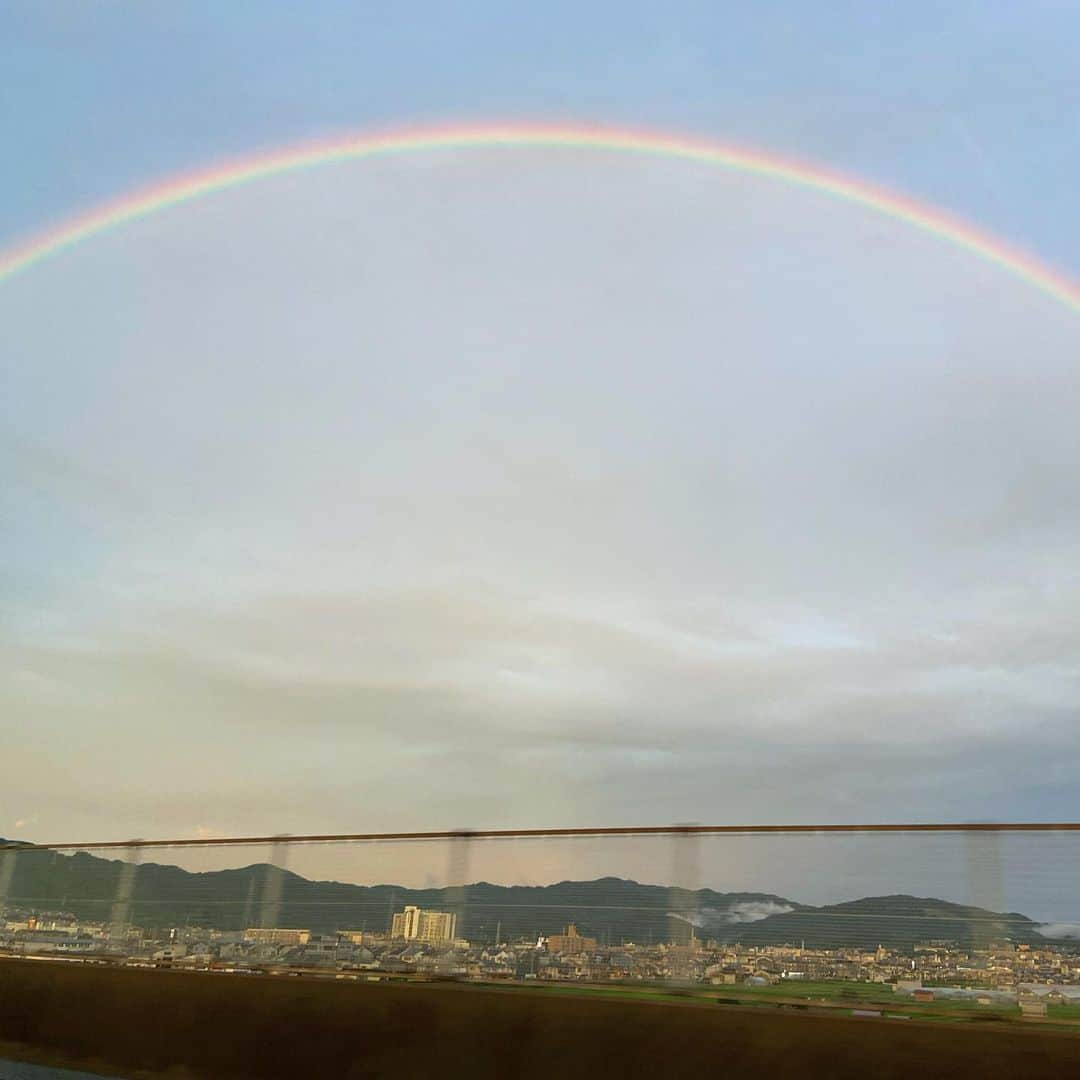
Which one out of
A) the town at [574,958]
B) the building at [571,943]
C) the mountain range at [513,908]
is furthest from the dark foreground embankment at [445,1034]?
the mountain range at [513,908]

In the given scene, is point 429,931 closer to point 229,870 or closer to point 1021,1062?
point 229,870

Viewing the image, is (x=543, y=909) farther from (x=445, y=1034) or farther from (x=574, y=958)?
(x=445, y=1034)

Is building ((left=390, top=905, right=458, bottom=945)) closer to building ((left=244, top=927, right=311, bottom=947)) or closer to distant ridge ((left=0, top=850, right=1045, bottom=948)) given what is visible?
distant ridge ((left=0, top=850, right=1045, bottom=948))

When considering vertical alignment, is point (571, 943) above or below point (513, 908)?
below

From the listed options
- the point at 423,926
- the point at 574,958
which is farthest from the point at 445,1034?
the point at 423,926

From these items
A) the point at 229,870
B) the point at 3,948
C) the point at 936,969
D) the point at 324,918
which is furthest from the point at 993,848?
the point at 3,948

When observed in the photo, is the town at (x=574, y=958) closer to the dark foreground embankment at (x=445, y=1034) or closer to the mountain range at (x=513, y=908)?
the mountain range at (x=513, y=908)
